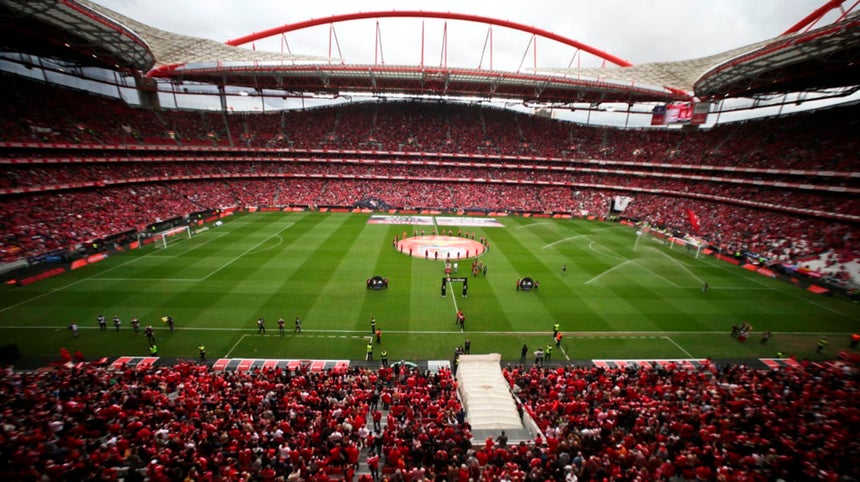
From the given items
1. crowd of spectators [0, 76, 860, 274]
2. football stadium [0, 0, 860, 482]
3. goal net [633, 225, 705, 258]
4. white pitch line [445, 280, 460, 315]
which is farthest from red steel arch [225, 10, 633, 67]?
white pitch line [445, 280, 460, 315]

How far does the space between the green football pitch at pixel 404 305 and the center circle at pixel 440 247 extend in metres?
1.19

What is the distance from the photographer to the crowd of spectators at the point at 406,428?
8625mm

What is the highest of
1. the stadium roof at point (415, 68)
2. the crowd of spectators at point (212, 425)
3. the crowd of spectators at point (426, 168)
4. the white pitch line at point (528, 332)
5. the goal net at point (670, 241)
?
the stadium roof at point (415, 68)

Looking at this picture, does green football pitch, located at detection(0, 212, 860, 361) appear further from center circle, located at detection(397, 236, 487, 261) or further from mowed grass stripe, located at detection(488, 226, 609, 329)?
center circle, located at detection(397, 236, 487, 261)

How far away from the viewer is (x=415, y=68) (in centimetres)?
4803

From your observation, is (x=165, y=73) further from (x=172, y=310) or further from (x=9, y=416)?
(x=9, y=416)

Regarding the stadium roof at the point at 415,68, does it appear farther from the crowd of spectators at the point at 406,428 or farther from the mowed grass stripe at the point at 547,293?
the crowd of spectators at the point at 406,428

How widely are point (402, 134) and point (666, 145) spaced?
149 ft

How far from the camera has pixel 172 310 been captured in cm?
2239

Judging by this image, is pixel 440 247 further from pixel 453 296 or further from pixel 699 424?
pixel 699 424

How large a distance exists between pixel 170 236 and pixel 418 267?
27634mm

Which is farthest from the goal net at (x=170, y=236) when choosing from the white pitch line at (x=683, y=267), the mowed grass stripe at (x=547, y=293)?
the white pitch line at (x=683, y=267)

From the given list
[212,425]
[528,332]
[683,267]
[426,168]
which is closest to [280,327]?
[212,425]

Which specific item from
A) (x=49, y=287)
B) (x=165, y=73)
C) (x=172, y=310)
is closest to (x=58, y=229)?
(x=49, y=287)
